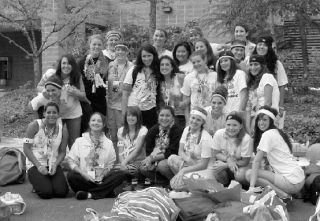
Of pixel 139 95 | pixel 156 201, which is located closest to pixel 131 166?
pixel 139 95

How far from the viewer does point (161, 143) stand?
21.7ft

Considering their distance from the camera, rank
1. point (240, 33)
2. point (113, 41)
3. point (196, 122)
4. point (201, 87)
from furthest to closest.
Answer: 1. point (113, 41)
2. point (240, 33)
3. point (201, 87)
4. point (196, 122)

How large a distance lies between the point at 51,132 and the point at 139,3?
363 inches

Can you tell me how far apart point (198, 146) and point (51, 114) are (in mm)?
1861

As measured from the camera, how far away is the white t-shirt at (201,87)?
6648 millimetres

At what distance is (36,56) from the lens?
12.4 meters

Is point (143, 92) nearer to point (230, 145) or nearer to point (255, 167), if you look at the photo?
point (230, 145)

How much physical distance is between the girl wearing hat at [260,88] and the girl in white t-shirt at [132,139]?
1.43m

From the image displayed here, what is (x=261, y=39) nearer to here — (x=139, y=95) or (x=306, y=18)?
(x=139, y=95)

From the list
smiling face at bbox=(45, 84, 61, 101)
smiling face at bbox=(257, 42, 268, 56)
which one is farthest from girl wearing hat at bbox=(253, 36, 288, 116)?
smiling face at bbox=(45, 84, 61, 101)

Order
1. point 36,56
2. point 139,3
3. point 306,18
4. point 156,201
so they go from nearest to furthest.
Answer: point 156,201 < point 306,18 < point 36,56 < point 139,3

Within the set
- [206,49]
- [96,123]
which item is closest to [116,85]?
[96,123]

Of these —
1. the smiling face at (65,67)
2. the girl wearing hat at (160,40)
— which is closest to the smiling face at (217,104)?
the girl wearing hat at (160,40)

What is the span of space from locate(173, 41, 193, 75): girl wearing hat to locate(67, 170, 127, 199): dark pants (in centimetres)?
180
